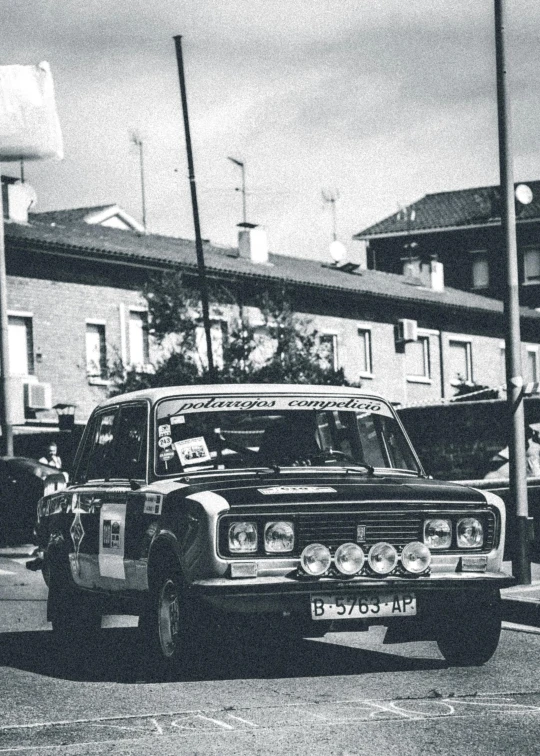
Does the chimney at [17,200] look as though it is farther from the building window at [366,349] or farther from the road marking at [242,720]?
the road marking at [242,720]

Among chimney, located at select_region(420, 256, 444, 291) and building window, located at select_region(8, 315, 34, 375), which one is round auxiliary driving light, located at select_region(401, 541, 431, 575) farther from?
chimney, located at select_region(420, 256, 444, 291)

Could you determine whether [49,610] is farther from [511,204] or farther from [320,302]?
[320,302]

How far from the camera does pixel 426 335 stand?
5472 cm

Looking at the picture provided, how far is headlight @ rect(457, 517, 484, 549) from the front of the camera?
9758 millimetres

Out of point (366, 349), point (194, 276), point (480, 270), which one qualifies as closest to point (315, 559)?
point (194, 276)

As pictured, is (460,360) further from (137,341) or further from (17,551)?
(17,551)

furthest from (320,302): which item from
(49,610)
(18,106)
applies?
(49,610)

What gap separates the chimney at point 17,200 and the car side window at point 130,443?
3188 centimetres

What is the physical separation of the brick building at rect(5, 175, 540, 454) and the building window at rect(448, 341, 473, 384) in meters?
0.05

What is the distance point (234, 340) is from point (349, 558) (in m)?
25.1

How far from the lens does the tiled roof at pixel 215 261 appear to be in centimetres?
4075

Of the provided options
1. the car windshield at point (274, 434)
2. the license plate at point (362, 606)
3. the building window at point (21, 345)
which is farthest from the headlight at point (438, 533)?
the building window at point (21, 345)

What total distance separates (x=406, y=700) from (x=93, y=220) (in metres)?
57.8

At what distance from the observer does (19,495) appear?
2559 cm
